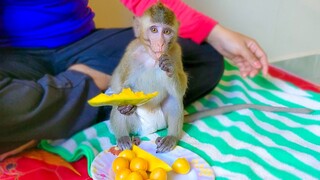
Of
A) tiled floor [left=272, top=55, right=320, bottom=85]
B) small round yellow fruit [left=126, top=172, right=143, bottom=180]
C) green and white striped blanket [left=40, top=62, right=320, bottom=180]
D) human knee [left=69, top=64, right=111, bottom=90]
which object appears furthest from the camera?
tiled floor [left=272, top=55, right=320, bottom=85]

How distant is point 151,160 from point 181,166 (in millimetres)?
65

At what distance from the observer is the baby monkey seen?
846mm

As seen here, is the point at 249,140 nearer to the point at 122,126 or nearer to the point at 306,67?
the point at 122,126

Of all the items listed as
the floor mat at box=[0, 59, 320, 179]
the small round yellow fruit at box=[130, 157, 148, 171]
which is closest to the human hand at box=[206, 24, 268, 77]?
the floor mat at box=[0, 59, 320, 179]

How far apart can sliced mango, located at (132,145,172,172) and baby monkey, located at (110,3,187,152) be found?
A: 26 millimetres

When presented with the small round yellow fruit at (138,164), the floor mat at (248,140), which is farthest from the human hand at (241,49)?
the small round yellow fruit at (138,164)

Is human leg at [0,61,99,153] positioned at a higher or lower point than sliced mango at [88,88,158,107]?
lower

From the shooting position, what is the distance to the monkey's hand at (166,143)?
0.94 meters

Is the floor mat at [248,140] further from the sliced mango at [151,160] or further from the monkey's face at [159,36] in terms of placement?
the monkey's face at [159,36]

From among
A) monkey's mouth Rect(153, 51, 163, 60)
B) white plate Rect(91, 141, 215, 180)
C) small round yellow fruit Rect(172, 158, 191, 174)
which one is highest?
monkey's mouth Rect(153, 51, 163, 60)

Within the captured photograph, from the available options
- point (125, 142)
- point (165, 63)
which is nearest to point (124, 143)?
point (125, 142)

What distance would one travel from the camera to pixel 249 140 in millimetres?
1048

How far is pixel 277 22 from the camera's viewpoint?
1.72 metres

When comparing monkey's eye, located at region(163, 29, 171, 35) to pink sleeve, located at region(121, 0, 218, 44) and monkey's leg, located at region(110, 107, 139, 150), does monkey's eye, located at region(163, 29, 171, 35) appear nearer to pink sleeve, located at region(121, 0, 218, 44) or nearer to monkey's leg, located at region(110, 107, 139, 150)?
monkey's leg, located at region(110, 107, 139, 150)
